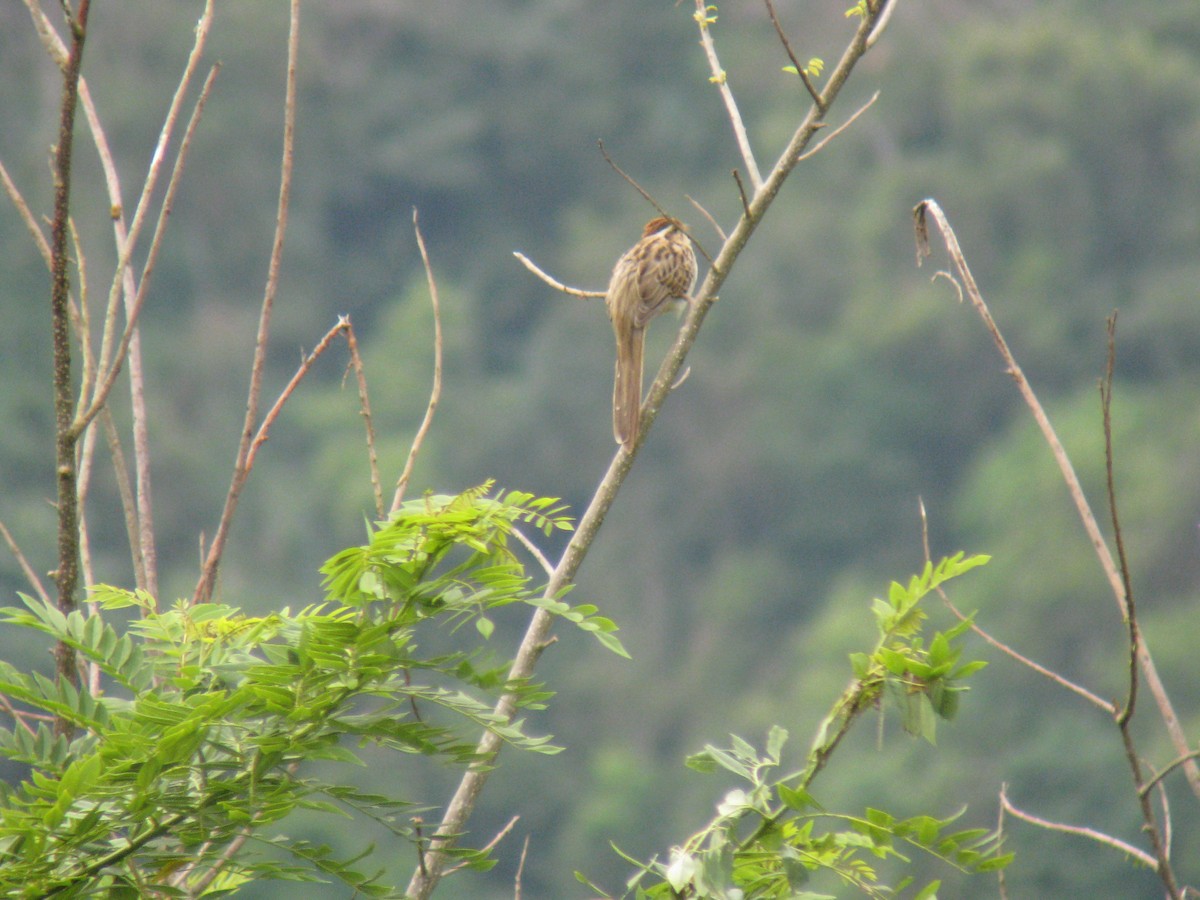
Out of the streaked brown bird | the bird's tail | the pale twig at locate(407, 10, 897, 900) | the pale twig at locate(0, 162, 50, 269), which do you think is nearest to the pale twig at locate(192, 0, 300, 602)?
the pale twig at locate(0, 162, 50, 269)

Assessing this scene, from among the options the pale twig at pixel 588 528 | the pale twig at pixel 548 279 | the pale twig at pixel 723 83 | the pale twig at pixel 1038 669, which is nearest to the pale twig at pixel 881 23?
the pale twig at pixel 588 528

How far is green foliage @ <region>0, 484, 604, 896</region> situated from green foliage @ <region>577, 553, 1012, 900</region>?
250 mm

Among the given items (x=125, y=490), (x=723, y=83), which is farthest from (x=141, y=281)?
(x=723, y=83)

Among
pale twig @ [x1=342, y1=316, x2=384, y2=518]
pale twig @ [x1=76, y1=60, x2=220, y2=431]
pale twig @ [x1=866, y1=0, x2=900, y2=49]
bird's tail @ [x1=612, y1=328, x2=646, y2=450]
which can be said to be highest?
pale twig @ [x1=866, y1=0, x2=900, y2=49]

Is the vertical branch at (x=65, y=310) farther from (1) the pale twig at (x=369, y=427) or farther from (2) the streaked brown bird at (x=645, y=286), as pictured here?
(2) the streaked brown bird at (x=645, y=286)

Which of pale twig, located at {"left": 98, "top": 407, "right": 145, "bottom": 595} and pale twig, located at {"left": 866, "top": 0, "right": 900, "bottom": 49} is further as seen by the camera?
pale twig, located at {"left": 866, "top": 0, "right": 900, "bottom": 49}

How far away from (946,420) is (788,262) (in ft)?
20.6

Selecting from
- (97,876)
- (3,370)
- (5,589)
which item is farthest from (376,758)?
(97,876)

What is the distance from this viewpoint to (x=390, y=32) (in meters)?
43.5

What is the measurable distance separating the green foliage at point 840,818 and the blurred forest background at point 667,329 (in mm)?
27712

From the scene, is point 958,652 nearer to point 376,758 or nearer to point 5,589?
point 5,589

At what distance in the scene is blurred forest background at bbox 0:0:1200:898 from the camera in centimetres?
3194

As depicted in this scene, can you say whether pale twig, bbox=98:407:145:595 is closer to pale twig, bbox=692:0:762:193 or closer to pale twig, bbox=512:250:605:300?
pale twig, bbox=512:250:605:300

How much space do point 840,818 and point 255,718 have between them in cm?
76
